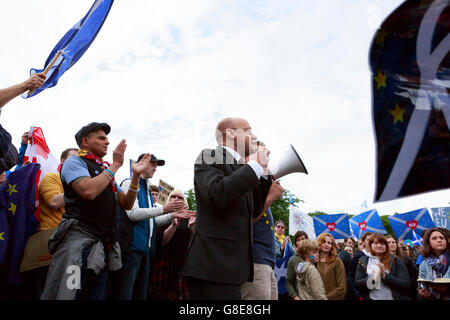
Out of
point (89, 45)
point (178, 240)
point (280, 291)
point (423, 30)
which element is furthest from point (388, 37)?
point (280, 291)

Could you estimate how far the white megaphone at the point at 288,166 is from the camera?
11.3ft

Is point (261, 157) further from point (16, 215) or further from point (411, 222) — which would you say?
point (411, 222)

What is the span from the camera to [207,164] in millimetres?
2705

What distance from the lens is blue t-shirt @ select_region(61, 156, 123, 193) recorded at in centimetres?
315

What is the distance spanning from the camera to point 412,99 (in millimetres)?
2738

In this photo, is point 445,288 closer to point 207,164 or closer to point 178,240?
point 178,240

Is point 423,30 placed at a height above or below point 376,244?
above

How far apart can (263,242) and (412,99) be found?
161cm

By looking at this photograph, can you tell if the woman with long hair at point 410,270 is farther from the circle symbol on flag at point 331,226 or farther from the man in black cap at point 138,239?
the circle symbol on flag at point 331,226

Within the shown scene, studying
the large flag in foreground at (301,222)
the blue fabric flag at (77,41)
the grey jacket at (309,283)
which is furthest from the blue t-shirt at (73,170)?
the large flag in foreground at (301,222)

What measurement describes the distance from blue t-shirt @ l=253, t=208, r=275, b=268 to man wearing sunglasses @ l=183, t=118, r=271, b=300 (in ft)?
2.35

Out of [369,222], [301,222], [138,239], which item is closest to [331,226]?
[301,222]

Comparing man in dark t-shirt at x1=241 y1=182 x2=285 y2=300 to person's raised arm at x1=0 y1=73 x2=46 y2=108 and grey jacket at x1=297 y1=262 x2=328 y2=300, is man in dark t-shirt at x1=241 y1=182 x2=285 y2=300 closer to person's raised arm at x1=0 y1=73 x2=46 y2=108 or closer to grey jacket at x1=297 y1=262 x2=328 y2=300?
person's raised arm at x1=0 y1=73 x2=46 y2=108
